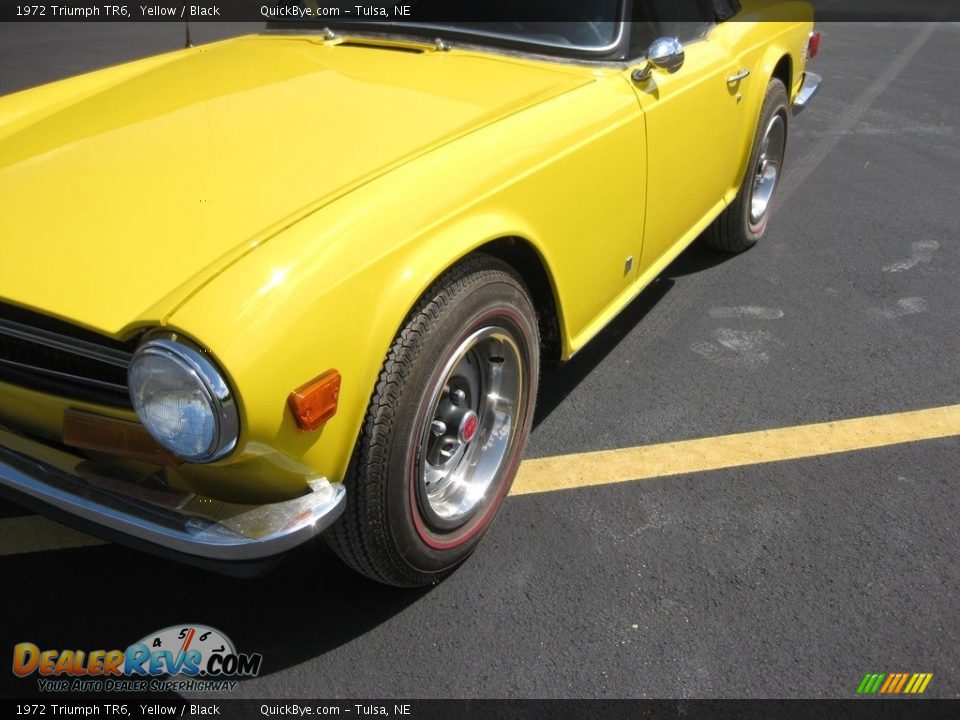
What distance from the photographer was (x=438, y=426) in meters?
2.34

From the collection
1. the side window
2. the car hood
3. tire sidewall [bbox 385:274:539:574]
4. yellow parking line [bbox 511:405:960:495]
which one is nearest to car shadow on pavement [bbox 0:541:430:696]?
tire sidewall [bbox 385:274:539:574]

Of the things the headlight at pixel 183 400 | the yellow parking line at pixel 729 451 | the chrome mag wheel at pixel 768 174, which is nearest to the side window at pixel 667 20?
the chrome mag wheel at pixel 768 174

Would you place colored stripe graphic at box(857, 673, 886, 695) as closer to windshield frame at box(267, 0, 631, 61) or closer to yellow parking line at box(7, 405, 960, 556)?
yellow parking line at box(7, 405, 960, 556)

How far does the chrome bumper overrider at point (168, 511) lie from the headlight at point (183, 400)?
0.17 metres

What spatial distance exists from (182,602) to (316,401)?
37.4 inches

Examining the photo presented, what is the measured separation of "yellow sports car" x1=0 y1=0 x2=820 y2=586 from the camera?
1745 mm

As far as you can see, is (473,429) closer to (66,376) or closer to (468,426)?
(468,426)

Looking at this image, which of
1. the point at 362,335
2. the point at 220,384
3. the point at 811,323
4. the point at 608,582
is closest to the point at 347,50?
the point at 362,335

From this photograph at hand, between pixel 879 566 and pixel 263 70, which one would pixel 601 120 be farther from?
pixel 879 566

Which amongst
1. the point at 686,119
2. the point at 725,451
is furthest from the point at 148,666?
the point at 686,119

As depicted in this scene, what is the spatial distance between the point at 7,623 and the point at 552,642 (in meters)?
1.44

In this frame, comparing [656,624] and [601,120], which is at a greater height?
[601,120]

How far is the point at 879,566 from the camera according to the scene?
2.47 meters

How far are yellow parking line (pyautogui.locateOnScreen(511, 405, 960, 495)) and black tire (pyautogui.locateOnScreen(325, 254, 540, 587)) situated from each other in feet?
0.89
